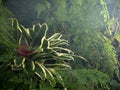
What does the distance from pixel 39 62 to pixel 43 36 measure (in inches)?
12.6

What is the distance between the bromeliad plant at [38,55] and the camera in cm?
308

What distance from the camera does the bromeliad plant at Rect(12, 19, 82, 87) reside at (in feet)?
10.1

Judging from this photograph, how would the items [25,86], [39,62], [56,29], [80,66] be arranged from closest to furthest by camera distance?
[25,86] < [39,62] < [80,66] < [56,29]

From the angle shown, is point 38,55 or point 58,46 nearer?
point 38,55

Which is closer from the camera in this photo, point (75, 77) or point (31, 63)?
point (31, 63)

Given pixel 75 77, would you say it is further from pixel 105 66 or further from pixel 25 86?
pixel 105 66

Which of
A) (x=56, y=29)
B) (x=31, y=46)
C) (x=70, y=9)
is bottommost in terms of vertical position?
(x=31, y=46)

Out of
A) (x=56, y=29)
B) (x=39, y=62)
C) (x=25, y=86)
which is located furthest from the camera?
(x=56, y=29)

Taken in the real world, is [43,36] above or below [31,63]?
above

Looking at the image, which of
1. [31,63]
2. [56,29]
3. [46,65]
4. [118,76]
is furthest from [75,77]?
[118,76]

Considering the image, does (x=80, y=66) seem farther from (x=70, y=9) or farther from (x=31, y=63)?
(x=31, y=63)

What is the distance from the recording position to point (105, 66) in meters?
4.64

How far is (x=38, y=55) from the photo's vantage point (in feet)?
10.5

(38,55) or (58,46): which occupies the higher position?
(58,46)
